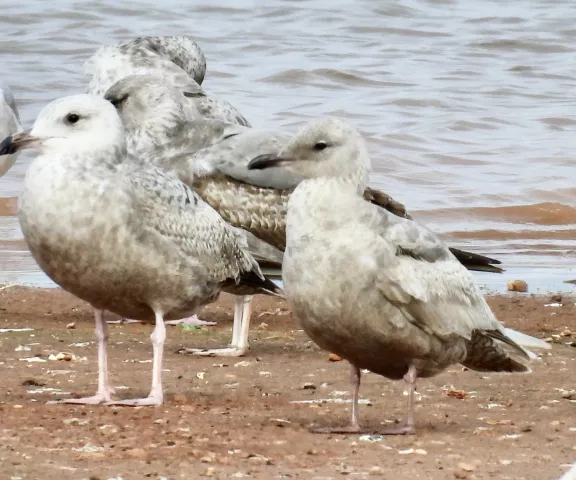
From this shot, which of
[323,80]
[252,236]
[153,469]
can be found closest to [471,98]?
[323,80]

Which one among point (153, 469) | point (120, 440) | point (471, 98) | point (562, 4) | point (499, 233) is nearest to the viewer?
point (153, 469)

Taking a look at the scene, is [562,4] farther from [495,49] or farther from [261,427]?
[261,427]

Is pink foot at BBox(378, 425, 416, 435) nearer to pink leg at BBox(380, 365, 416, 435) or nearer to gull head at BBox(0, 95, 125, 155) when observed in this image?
pink leg at BBox(380, 365, 416, 435)

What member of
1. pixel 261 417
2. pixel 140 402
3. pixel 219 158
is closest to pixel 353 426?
pixel 261 417

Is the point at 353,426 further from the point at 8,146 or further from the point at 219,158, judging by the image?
the point at 219,158

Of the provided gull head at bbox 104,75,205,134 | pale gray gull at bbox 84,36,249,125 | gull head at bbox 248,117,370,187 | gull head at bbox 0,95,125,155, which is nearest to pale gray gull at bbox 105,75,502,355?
gull head at bbox 104,75,205,134

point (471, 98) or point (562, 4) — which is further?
point (562, 4)

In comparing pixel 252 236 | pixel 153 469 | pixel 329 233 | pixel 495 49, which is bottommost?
pixel 495 49

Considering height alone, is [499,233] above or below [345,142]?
below
